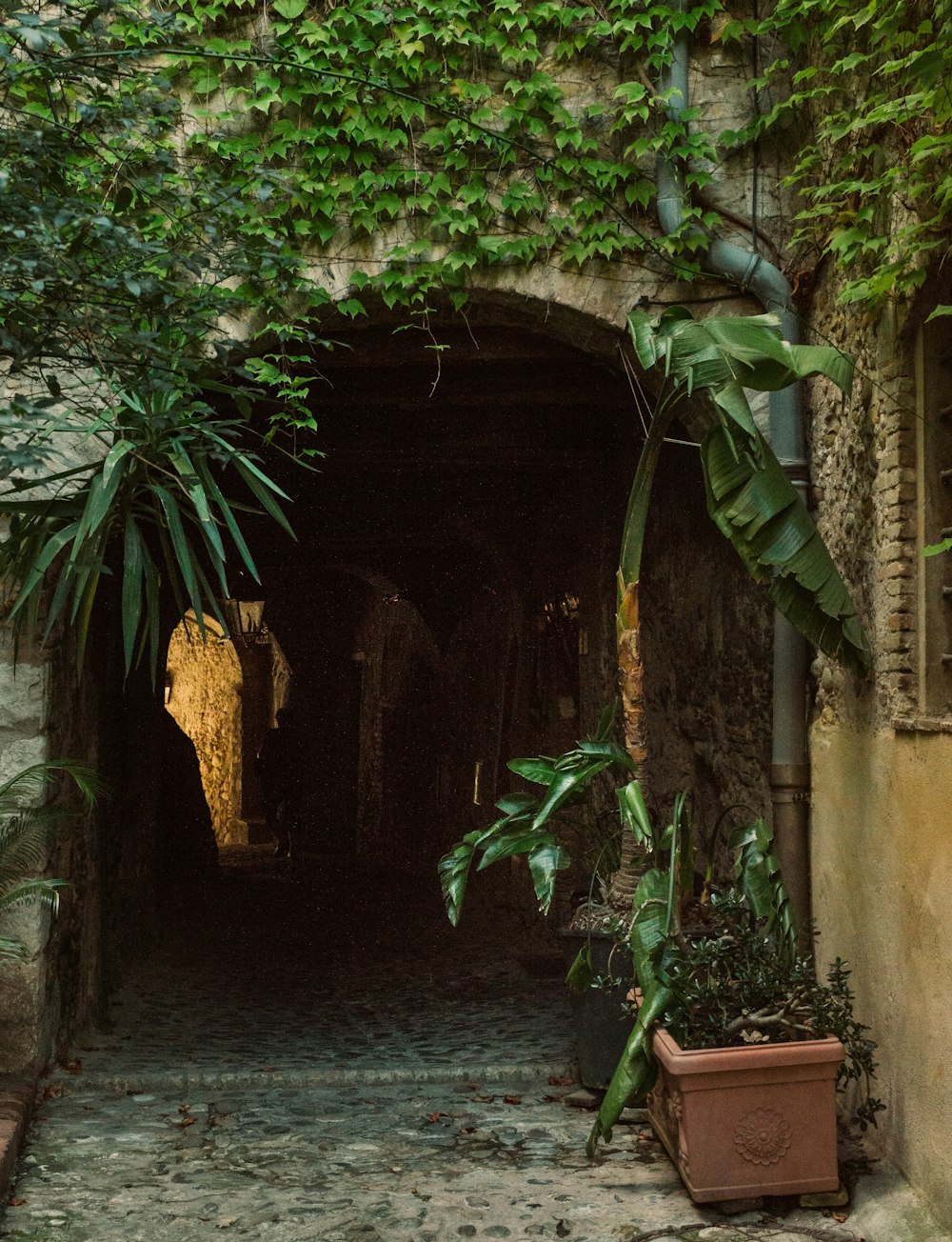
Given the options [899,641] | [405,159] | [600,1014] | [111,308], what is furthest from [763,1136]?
[405,159]

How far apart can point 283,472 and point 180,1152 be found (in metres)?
5.14

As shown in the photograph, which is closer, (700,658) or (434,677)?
(700,658)

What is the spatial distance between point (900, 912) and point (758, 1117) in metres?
0.77

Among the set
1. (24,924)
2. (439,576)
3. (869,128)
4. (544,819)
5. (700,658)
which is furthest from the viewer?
(439,576)

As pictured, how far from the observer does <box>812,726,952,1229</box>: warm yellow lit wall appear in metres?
3.81

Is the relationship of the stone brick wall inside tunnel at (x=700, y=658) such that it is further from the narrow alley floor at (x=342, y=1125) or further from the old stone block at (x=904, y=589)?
the narrow alley floor at (x=342, y=1125)

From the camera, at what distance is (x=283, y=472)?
8.98 meters

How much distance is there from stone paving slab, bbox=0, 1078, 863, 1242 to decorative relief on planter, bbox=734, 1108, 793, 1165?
0.62ft

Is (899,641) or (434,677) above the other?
(434,677)

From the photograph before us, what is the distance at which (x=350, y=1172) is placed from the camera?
452 cm

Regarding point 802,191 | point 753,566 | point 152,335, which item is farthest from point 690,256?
point 152,335

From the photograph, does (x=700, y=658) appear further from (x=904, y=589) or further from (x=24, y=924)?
(x=24, y=924)

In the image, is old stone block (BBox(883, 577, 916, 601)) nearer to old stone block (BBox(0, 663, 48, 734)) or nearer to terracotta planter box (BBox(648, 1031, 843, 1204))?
terracotta planter box (BBox(648, 1031, 843, 1204))

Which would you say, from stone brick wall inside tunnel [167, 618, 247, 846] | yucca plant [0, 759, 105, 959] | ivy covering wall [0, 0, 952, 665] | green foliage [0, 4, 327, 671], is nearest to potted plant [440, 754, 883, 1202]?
green foliage [0, 4, 327, 671]
